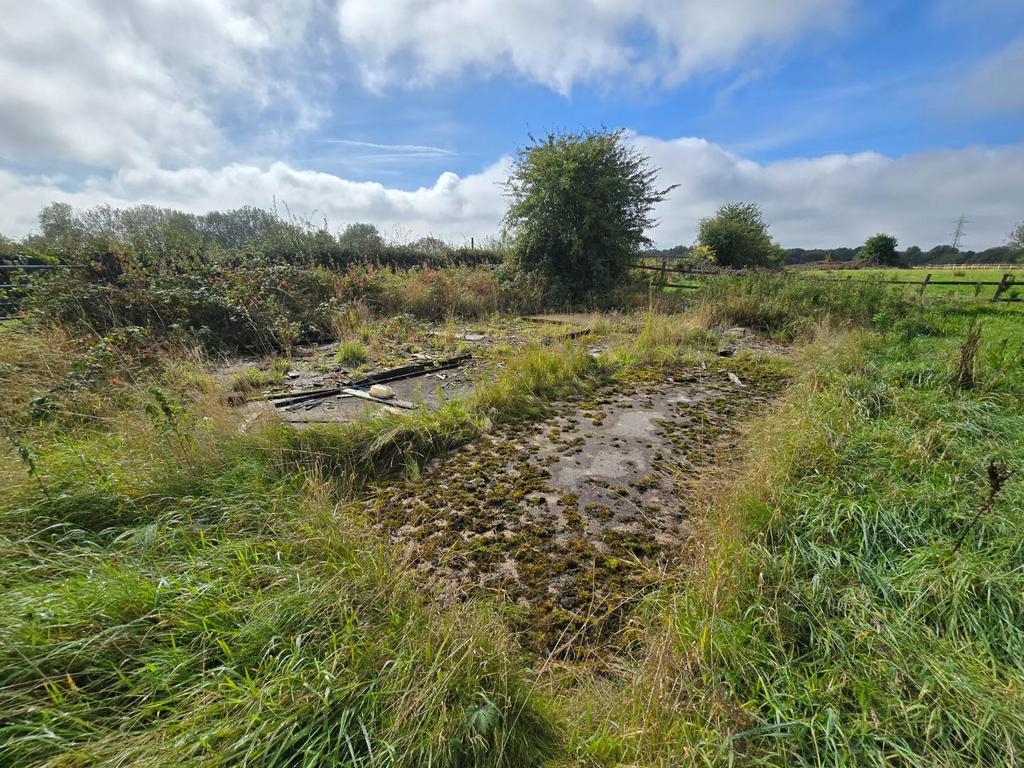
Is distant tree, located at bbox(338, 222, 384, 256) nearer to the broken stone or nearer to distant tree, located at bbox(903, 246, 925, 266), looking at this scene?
the broken stone

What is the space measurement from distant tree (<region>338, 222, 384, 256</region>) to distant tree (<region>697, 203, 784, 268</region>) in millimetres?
20371

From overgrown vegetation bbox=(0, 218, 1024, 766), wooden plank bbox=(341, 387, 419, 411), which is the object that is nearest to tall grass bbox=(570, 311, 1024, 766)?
overgrown vegetation bbox=(0, 218, 1024, 766)

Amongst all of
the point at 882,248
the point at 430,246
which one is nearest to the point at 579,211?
the point at 430,246

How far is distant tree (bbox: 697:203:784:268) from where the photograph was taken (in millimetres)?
26047

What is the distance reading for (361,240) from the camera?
14727 mm

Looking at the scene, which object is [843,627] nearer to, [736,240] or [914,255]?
[736,240]

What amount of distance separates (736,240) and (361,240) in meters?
23.6

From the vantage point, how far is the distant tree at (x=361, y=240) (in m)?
13.8

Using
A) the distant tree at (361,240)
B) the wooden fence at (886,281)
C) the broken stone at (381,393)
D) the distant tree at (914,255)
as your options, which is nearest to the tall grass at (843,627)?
the broken stone at (381,393)

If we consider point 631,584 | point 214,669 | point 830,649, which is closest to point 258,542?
point 214,669

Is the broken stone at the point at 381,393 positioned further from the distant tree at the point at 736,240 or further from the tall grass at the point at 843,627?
the distant tree at the point at 736,240

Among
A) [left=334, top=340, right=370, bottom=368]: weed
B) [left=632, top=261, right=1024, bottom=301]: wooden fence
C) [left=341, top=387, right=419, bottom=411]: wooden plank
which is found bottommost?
[left=341, top=387, right=419, bottom=411]: wooden plank

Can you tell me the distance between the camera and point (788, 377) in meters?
5.20

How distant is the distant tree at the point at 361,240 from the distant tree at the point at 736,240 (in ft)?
66.8
